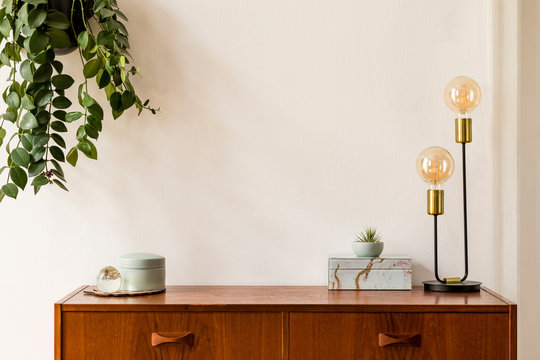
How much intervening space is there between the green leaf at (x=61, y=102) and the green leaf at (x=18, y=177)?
235 mm

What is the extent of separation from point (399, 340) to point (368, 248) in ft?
1.22

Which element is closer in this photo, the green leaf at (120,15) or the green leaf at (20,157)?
the green leaf at (20,157)

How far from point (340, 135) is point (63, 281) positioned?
1.07 m

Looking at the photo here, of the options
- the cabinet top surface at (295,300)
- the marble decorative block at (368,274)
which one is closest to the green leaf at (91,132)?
the cabinet top surface at (295,300)

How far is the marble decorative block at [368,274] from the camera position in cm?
198

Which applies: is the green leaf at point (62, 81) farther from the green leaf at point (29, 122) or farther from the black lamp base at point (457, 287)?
the black lamp base at point (457, 287)

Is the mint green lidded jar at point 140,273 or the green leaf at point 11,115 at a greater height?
the green leaf at point 11,115

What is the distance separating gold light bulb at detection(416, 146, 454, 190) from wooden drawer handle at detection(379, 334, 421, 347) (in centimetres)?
50

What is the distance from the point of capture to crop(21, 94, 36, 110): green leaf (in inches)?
76.1

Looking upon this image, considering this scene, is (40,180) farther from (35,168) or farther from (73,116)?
(73,116)

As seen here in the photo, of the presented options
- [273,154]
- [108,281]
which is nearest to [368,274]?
[273,154]

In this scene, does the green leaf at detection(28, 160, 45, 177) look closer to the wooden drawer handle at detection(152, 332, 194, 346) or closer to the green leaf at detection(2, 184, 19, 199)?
the green leaf at detection(2, 184, 19, 199)

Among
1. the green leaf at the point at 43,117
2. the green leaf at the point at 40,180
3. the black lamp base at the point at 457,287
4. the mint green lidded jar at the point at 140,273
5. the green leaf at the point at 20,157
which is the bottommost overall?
the black lamp base at the point at 457,287
